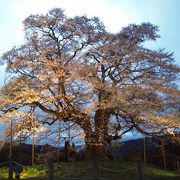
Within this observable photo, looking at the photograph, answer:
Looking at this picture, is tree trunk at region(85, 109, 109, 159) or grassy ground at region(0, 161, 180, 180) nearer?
grassy ground at region(0, 161, 180, 180)

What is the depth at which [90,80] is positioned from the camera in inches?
651

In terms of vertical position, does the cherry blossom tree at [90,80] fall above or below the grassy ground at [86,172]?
above

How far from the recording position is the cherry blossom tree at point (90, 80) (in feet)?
55.6

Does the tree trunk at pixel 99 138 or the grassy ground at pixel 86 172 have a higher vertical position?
the tree trunk at pixel 99 138

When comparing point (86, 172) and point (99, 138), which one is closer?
point (86, 172)

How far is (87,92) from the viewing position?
56.3 ft

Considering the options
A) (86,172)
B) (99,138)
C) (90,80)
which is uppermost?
(90,80)

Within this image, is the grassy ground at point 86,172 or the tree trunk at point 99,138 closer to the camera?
the grassy ground at point 86,172

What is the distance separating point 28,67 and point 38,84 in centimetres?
104

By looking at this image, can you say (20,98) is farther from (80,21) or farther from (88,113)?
(80,21)

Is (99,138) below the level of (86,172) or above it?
above

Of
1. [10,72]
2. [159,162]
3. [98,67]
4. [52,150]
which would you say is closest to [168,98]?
[98,67]

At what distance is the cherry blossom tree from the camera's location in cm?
1695

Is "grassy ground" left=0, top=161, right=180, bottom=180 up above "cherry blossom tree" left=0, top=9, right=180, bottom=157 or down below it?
below
